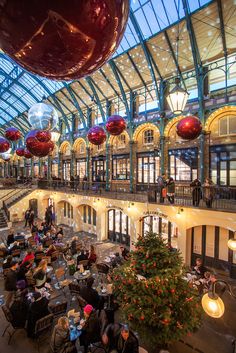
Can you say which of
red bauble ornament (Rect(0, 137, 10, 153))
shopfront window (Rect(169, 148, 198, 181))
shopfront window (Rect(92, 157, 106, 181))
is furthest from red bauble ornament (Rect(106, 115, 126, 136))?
shopfront window (Rect(92, 157, 106, 181))

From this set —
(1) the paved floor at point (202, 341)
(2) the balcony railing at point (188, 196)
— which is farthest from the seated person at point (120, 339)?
(2) the balcony railing at point (188, 196)

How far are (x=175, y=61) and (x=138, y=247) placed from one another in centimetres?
1209

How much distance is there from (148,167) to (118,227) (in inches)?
201

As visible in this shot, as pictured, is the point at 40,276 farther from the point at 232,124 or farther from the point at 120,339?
the point at 232,124

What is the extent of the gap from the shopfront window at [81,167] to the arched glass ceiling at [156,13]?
1185 centimetres

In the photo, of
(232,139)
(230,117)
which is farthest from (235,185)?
(230,117)

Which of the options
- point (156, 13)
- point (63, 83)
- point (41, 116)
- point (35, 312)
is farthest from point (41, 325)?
point (63, 83)

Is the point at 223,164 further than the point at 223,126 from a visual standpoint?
Yes

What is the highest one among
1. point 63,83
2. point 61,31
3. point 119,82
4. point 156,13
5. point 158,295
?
point 156,13

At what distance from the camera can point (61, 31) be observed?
45.1 inches

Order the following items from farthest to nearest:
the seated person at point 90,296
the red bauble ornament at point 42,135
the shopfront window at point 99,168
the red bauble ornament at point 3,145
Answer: the shopfront window at point 99,168, the red bauble ornament at point 3,145, the seated person at point 90,296, the red bauble ornament at point 42,135

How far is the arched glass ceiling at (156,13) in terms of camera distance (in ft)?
34.4

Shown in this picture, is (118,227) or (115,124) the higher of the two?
(115,124)

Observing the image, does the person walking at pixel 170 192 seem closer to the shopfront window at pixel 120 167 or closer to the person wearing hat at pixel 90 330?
the shopfront window at pixel 120 167
